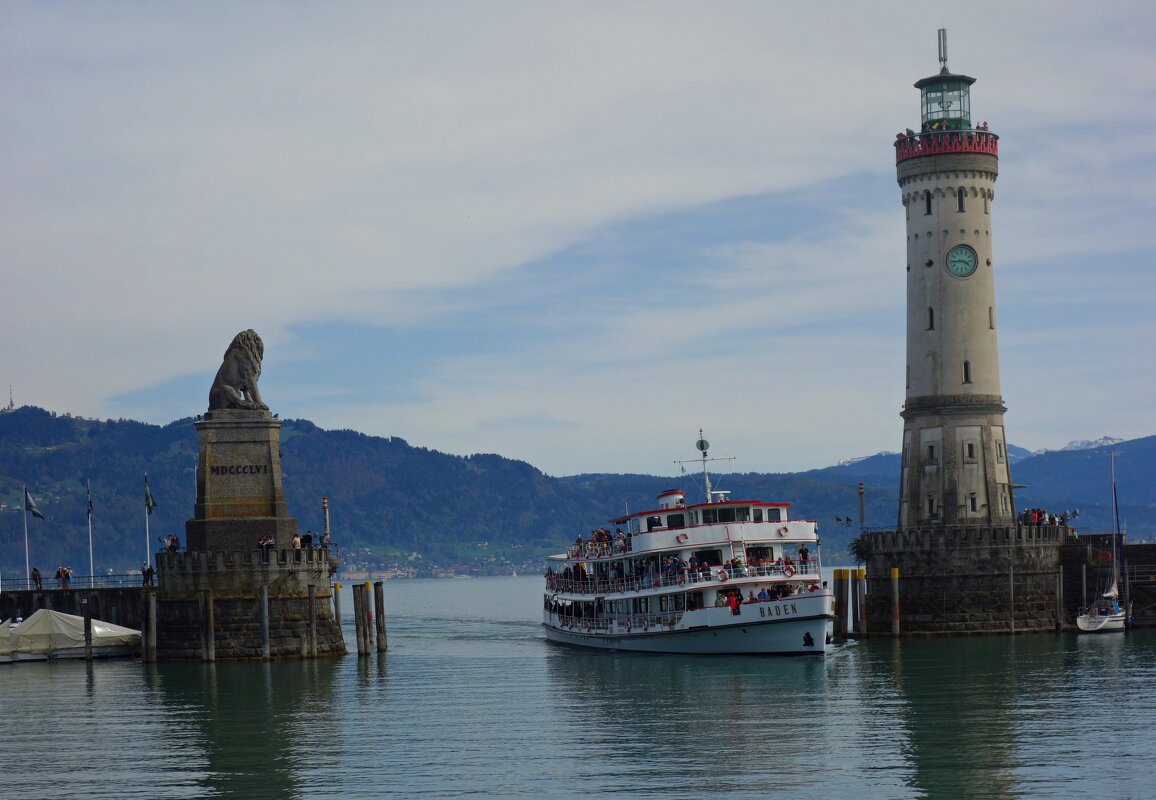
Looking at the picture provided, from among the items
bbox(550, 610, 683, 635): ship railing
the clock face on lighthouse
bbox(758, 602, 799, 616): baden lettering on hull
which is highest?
the clock face on lighthouse

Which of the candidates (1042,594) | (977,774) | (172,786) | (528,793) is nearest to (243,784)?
(172,786)

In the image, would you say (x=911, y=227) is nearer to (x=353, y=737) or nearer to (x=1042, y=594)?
(x=1042, y=594)

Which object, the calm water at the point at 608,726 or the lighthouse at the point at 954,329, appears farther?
the lighthouse at the point at 954,329

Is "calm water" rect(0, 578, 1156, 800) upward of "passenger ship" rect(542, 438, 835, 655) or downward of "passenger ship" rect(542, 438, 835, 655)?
downward

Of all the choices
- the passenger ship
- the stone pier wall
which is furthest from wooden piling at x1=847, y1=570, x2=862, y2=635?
the stone pier wall

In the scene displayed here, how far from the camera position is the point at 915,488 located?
294 ft

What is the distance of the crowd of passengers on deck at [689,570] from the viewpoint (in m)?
75.2

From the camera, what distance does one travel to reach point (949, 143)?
289 ft

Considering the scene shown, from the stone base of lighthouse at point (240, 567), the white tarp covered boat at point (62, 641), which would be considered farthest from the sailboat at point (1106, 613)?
the white tarp covered boat at point (62, 641)

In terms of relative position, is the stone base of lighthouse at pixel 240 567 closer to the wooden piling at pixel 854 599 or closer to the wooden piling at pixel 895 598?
the wooden piling at pixel 895 598

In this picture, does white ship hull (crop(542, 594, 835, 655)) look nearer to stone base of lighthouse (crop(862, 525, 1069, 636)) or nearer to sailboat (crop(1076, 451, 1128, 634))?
stone base of lighthouse (crop(862, 525, 1069, 636))

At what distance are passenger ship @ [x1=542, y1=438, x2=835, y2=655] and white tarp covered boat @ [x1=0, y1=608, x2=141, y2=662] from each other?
22570 millimetres

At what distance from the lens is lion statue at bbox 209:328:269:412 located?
2940 inches

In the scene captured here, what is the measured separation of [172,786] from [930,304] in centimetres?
5366
